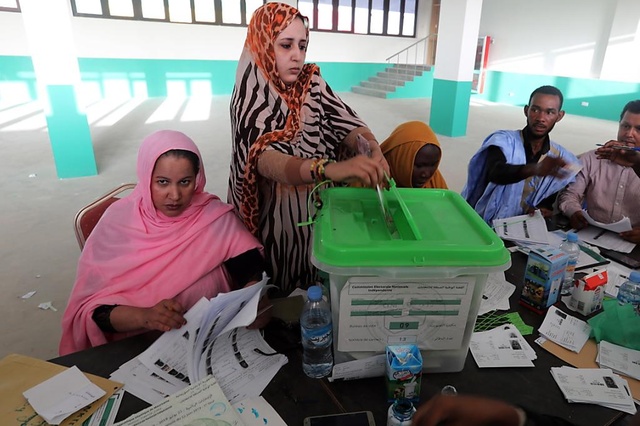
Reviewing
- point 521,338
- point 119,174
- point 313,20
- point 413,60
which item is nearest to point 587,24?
point 413,60

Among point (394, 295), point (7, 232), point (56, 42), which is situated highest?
point (56, 42)

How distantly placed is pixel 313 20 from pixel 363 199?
1081cm

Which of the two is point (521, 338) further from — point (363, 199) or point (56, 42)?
point (56, 42)

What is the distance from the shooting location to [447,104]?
670 cm

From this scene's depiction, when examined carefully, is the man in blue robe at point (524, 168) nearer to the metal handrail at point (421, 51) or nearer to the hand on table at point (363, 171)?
the hand on table at point (363, 171)

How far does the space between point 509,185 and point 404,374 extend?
4.93 ft

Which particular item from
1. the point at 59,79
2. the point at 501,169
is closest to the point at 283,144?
the point at 501,169

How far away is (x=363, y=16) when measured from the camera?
37.5 feet

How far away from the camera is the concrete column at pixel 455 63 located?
611 cm

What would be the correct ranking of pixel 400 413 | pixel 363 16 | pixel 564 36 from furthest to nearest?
pixel 363 16 < pixel 564 36 < pixel 400 413

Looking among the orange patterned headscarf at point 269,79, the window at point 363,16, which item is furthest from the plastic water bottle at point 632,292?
the window at point 363,16

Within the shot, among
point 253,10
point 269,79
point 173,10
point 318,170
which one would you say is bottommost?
point 318,170

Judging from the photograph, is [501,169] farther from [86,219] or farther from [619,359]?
[86,219]

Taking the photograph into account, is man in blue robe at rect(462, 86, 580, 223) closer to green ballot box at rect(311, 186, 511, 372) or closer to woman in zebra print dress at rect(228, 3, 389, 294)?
A: woman in zebra print dress at rect(228, 3, 389, 294)
